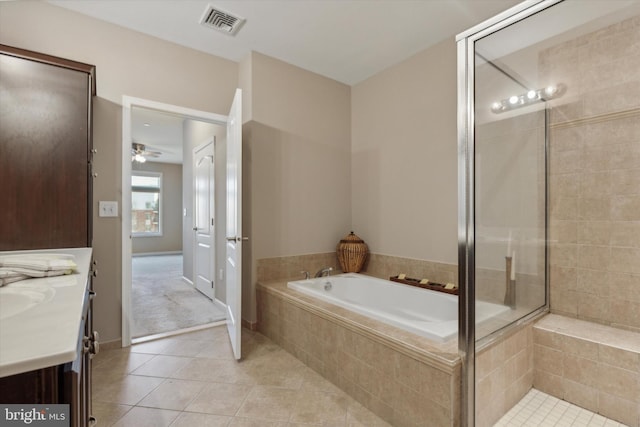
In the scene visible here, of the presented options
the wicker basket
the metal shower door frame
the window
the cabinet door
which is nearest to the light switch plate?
the cabinet door

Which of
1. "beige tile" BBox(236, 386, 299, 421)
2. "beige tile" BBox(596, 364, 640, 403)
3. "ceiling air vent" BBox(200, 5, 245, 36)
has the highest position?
"ceiling air vent" BBox(200, 5, 245, 36)

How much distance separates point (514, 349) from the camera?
5.82ft

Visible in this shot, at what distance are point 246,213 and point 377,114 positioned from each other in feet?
5.60

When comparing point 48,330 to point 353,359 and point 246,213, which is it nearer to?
point 353,359

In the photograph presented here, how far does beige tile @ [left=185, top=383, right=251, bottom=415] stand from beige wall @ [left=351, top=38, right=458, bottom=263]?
1.86 meters

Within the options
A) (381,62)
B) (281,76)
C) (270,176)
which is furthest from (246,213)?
(381,62)

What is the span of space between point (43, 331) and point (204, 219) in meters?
3.69

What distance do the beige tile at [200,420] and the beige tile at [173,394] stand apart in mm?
90

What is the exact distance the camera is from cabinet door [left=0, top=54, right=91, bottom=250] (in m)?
1.61

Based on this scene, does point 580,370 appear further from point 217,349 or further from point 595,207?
point 217,349

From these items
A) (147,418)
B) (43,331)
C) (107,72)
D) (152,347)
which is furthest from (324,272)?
(43,331)

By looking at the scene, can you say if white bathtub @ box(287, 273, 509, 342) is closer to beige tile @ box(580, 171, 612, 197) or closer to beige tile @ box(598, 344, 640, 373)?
beige tile @ box(598, 344, 640, 373)

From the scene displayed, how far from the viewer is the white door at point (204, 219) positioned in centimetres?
390

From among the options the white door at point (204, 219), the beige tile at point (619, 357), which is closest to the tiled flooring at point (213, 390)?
the beige tile at point (619, 357)
